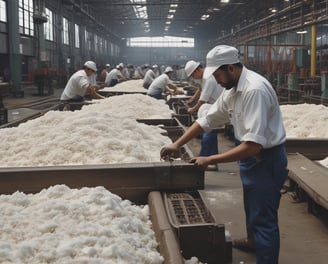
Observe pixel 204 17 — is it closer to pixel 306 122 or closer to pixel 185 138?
pixel 306 122

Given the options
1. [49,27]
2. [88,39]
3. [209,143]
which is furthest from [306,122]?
[88,39]

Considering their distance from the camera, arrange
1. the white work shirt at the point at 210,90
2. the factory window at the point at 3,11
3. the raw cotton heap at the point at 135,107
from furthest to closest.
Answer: the factory window at the point at 3,11
the raw cotton heap at the point at 135,107
the white work shirt at the point at 210,90

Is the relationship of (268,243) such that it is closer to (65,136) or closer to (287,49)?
(65,136)

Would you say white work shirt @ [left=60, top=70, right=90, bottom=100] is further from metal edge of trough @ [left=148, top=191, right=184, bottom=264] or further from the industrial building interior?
metal edge of trough @ [left=148, top=191, right=184, bottom=264]

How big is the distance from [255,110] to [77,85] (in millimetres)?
5884

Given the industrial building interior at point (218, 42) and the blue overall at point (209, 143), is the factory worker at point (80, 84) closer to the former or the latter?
the industrial building interior at point (218, 42)

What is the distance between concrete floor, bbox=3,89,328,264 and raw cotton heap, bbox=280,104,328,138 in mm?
1145

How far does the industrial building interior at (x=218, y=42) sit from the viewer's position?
12.8 ft

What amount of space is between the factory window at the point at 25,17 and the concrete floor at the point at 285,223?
16362 mm

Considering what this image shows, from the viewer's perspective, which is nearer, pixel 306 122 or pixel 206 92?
pixel 206 92

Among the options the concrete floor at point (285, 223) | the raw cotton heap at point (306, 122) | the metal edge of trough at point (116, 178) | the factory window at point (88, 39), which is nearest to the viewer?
the metal edge of trough at point (116, 178)

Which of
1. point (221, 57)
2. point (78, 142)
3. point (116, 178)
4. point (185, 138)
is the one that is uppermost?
point (221, 57)

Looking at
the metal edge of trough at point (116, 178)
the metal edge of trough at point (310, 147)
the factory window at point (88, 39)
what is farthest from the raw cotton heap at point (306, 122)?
the factory window at point (88, 39)

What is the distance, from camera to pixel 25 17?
20297mm
